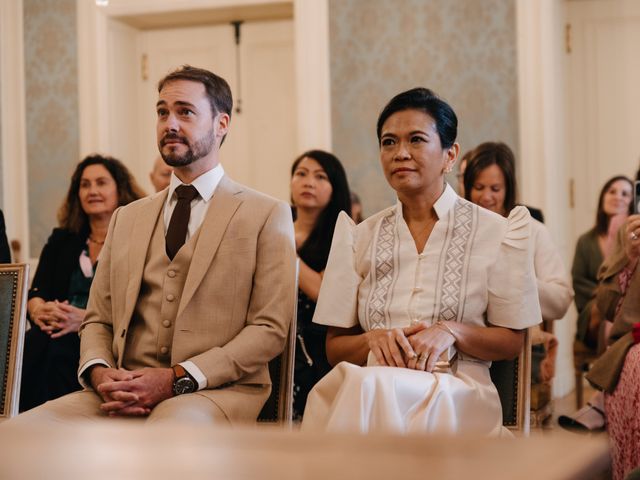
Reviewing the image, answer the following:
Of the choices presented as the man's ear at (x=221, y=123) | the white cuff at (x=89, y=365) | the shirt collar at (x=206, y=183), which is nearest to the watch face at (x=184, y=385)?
the white cuff at (x=89, y=365)

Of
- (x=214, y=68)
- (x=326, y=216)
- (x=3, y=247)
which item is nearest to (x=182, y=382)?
(x=326, y=216)

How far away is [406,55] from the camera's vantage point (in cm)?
565

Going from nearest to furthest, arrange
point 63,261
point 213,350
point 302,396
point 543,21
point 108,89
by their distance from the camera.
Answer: point 213,350
point 302,396
point 63,261
point 543,21
point 108,89

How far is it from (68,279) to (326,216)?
1.06 meters

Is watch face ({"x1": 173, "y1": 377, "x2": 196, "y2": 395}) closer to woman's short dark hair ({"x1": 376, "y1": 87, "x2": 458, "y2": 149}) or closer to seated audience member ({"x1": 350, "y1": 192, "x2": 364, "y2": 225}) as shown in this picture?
woman's short dark hair ({"x1": 376, "y1": 87, "x2": 458, "y2": 149})

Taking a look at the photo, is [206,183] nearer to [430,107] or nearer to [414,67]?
[430,107]

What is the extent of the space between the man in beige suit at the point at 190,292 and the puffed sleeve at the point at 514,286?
1.78 feet

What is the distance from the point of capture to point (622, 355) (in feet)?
10.1

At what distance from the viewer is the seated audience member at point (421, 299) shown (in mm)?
2242

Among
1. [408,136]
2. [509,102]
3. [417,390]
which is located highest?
[509,102]

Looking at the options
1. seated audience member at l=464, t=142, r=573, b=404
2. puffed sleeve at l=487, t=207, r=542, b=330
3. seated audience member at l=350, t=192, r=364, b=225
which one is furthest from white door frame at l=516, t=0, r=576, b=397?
puffed sleeve at l=487, t=207, r=542, b=330

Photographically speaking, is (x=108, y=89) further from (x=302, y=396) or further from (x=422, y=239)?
(x=422, y=239)

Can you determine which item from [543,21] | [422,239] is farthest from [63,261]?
[543,21]

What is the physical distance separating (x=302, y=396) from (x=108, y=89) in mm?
3337
